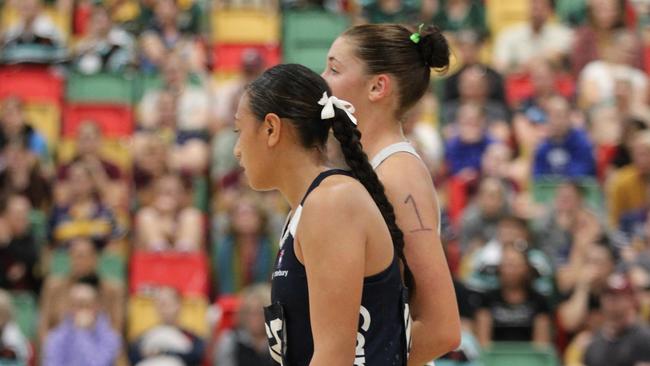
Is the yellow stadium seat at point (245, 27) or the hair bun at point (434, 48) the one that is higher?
the hair bun at point (434, 48)

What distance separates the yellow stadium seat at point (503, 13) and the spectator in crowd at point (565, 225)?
3.67 m

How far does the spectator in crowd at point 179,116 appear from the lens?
9.14m

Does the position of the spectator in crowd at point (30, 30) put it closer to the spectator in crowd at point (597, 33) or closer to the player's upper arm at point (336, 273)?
the spectator in crowd at point (597, 33)

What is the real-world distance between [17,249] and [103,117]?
7.19 feet

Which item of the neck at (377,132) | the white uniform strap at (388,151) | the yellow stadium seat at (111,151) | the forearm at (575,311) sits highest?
the neck at (377,132)

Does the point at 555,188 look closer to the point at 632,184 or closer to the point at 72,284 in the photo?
the point at 632,184

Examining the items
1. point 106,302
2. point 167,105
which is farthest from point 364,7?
point 106,302

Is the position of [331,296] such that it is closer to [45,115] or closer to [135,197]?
[135,197]

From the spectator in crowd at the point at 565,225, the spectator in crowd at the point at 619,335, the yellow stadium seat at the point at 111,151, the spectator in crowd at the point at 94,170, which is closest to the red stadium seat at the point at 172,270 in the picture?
the spectator in crowd at the point at 94,170

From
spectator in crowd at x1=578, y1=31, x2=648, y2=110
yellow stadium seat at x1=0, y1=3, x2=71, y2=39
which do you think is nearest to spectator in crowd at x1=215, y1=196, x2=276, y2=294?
spectator in crowd at x1=578, y1=31, x2=648, y2=110

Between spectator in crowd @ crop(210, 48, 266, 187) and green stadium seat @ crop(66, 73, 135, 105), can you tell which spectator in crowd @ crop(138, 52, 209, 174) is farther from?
green stadium seat @ crop(66, 73, 135, 105)

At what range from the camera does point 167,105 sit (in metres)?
9.62

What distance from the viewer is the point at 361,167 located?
258 cm

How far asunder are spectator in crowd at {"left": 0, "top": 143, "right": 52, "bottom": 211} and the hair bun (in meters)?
6.34
